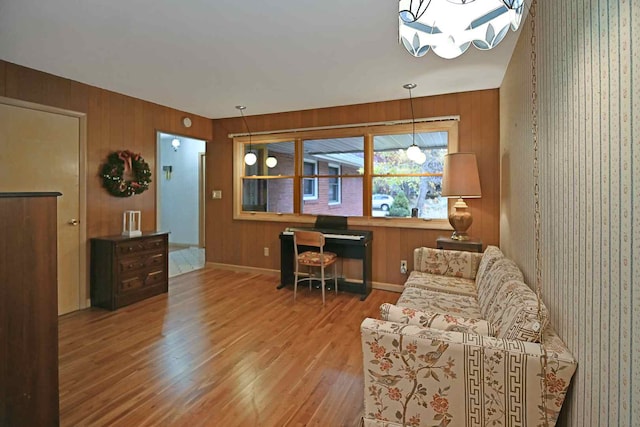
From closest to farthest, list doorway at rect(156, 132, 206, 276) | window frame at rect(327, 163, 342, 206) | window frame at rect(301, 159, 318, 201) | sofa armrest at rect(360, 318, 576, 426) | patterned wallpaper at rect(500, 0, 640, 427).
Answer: patterned wallpaper at rect(500, 0, 640, 427) < sofa armrest at rect(360, 318, 576, 426) < window frame at rect(327, 163, 342, 206) < window frame at rect(301, 159, 318, 201) < doorway at rect(156, 132, 206, 276)

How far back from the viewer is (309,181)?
480cm

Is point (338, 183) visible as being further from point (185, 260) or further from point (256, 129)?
point (185, 260)

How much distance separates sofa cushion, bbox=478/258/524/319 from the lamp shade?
91cm

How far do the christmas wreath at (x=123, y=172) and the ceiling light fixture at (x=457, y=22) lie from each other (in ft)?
12.2

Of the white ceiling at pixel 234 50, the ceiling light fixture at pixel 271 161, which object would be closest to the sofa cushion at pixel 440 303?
the white ceiling at pixel 234 50

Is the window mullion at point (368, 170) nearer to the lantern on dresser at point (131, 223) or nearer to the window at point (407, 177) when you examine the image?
the window at point (407, 177)

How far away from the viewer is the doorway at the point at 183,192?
709cm

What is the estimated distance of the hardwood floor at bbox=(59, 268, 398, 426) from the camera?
1894mm

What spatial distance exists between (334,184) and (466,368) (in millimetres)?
3411

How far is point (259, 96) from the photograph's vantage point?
405cm

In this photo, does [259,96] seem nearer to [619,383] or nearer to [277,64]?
[277,64]

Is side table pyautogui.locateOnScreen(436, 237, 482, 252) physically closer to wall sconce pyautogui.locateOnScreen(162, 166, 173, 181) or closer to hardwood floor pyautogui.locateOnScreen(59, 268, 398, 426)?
hardwood floor pyautogui.locateOnScreen(59, 268, 398, 426)

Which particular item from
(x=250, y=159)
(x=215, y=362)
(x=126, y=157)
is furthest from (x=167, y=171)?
(x=215, y=362)

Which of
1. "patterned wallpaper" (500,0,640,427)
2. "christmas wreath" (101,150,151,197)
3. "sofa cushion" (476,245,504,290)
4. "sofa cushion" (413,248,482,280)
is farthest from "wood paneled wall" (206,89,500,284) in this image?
"patterned wallpaper" (500,0,640,427)
